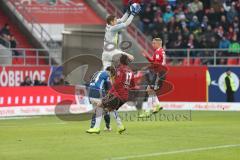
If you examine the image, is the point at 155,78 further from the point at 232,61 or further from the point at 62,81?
the point at 232,61

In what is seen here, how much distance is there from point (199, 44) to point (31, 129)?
1909cm

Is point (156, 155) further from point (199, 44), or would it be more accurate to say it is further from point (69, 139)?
point (199, 44)

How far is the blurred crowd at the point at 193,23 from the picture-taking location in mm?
37344

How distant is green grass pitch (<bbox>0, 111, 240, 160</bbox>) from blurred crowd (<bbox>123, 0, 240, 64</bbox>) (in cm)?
1637

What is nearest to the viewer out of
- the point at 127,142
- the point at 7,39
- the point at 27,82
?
the point at 127,142

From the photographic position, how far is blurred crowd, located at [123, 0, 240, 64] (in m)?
37.3

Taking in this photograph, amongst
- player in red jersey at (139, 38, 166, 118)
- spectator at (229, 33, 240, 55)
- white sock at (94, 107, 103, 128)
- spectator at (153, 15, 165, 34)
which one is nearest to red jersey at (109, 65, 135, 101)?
white sock at (94, 107, 103, 128)

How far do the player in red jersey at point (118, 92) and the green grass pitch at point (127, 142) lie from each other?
1.22 feet

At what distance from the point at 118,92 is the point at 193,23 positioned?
21.4m

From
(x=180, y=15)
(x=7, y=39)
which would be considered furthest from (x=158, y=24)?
(x=7, y=39)

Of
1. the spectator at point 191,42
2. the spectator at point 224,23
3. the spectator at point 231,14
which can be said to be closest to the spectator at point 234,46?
the spectator at point 224,23

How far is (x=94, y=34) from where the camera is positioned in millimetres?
39031

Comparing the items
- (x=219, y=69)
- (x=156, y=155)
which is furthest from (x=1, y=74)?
(x=156, y=155)

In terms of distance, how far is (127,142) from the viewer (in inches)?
629
